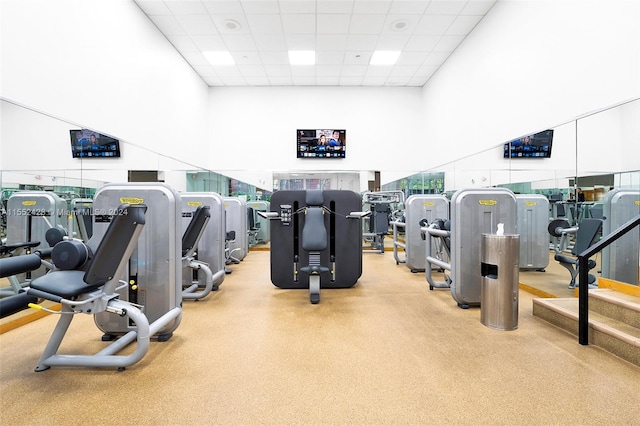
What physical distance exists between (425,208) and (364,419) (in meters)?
3.94

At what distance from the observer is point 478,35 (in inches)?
251

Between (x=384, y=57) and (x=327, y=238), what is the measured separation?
589 centimetres

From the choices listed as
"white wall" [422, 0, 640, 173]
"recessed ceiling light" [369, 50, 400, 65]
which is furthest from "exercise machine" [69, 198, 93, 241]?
"recessed ceiling light" [369, 50, 400, 65]

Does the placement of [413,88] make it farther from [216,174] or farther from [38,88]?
[38,88]

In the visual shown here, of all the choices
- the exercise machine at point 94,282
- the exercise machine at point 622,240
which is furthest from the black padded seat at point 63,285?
the exercise machine at point 622,240

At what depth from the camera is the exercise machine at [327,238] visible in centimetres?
388

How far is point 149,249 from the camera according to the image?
235 centimetres

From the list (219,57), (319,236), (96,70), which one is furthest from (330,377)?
(219,57)

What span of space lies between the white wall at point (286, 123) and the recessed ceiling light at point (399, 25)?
292 centimetres

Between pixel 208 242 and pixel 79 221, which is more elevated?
pixel 79 221

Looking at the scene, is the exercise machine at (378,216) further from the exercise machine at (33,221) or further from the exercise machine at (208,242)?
the exercise machine at (33,221)

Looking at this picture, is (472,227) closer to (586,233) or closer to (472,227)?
(472,227)

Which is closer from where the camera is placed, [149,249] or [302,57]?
[149,249]

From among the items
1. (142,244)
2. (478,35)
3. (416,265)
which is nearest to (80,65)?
(142,244)
